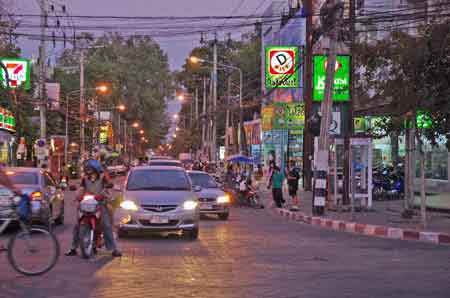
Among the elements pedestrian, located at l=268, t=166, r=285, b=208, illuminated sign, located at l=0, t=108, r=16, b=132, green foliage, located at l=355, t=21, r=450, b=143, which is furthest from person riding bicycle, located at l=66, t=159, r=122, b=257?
illuminated sign, located at l=0, t=108, r=16, b=132

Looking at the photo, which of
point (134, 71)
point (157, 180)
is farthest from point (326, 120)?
point (134, 71)

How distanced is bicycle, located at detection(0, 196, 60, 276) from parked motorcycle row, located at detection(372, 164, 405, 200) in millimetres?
23021

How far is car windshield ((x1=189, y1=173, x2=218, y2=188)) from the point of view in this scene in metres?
26.1

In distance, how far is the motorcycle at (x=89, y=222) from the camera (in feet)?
43.8

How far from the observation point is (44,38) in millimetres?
42625

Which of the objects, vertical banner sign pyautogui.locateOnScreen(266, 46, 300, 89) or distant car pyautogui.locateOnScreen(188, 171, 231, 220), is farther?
vertical banner sign pyautogui.locateOnScreen(266, 46, 300, 89)

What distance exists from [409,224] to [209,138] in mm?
65808

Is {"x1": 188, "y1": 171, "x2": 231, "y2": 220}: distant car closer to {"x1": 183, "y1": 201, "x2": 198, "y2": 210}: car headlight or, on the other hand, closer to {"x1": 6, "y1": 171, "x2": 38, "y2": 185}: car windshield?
{"x1": 6, "y1": 171, "x2": 38, "y2": 185}: car windshield

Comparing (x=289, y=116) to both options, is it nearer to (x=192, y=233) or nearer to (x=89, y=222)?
(x=192, y=233)

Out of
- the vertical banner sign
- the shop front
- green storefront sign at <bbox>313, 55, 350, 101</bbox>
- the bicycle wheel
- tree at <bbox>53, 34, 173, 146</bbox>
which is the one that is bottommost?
the bicycle wheel

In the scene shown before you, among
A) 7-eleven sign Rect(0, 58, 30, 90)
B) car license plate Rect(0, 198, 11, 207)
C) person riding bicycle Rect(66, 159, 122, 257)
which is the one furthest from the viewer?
7-eleven sign Rect(0, 58, 30, 90)

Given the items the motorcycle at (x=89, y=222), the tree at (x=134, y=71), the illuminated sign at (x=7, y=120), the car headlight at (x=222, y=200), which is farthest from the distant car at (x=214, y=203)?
the tree at (x=134, y=71)

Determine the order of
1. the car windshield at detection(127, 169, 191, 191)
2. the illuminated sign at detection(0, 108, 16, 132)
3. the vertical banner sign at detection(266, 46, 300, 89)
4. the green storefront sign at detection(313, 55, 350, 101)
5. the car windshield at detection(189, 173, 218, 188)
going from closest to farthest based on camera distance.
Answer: the car windshield at detection(127, 169, 191, 191), the car windshield at detection(189, 173, 218, 188), the green storefront sign at detection(313, 55, 350, 101), the vertical banner sign at detection(266, 46, 300, 89), the illuminated sign at detection(0, 108, 16, 132)

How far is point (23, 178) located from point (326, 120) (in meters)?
9.53
